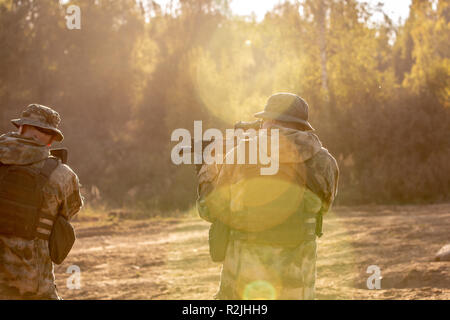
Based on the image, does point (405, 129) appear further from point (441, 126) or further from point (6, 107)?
point (6, 107)

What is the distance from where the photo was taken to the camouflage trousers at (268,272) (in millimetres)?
3348

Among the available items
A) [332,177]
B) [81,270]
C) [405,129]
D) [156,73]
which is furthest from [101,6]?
[332,177]

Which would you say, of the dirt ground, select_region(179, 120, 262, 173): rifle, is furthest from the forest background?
select_region(179, 120, 262, 173): rifle

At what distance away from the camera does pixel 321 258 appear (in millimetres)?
11039

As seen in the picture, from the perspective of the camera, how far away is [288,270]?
3350 millimetres

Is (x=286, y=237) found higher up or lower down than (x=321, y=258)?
higher up

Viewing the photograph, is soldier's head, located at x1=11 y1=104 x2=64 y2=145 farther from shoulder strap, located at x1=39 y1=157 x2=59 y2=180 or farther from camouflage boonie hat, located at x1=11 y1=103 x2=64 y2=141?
shoulder strap, located at x1=39 y1=157 x2=59 y2=180

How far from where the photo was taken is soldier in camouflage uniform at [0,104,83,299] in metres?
3.76

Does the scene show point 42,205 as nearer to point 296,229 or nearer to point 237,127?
point 237,127

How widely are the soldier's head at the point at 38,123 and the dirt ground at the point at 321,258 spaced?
520cm

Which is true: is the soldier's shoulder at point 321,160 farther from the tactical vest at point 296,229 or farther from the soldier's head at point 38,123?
the soldier's head at point 38,123

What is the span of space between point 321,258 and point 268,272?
26.1 feet

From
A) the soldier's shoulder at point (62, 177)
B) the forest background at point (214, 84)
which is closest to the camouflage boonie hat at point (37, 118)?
the soldier's shoulder at point (62, 177)

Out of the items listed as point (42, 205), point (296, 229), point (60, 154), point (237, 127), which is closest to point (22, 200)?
point (42, 205)
